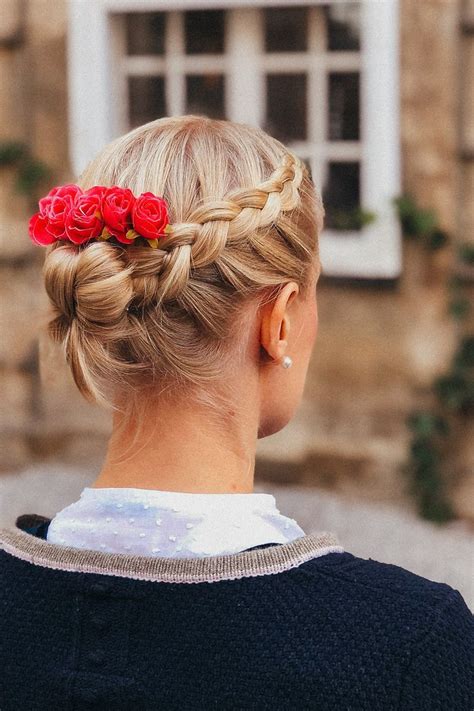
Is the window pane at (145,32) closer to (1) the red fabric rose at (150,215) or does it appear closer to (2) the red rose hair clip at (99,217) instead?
(2) the red rose hair clip at (99,217)

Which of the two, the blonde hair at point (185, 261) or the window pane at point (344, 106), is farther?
the window pane at point (344, 106)

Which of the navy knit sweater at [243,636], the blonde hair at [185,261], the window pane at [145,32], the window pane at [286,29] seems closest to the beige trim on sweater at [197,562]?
the navy knit sweater at [243,636]

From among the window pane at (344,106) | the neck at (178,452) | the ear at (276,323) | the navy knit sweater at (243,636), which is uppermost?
the window pane at (344,106)

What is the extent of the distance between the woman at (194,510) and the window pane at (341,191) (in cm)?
348

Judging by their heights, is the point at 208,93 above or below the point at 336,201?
above

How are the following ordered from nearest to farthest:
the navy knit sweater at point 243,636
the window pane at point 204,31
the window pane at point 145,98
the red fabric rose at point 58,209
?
the navy knit sweater at point 243,636
the red fabric rose at point 58,209
the window pane at point 204,31
the window pane at point 145,98

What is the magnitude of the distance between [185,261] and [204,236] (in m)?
0.04

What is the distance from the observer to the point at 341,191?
4.84 m

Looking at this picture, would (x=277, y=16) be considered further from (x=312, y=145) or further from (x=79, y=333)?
(x=79, y=333)

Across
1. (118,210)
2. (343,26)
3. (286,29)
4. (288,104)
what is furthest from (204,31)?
(118,210)

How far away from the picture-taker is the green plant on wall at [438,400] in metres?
4.55

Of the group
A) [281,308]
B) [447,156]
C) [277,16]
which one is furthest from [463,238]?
[281,308]

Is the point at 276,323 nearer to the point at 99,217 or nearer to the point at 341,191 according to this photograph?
the point at 99,217

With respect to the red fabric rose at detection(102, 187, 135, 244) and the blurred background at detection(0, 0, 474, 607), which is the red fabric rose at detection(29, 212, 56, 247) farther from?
the blurred background at detection(0, 0, 474, 607)
